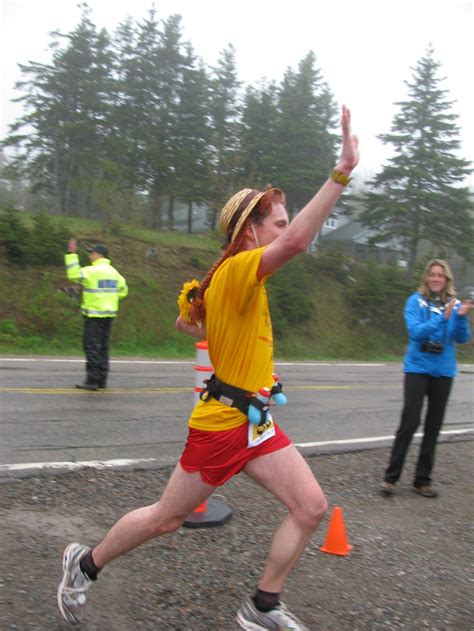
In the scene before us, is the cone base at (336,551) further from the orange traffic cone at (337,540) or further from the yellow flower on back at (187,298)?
the yellow flower on back at (187,298)

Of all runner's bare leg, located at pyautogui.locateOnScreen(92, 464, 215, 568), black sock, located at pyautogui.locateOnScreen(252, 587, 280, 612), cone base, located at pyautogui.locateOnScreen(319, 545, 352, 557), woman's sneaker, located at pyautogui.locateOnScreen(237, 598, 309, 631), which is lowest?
cone base, located at pyautogui.locateOnScreen(319, 545, 352, 557)

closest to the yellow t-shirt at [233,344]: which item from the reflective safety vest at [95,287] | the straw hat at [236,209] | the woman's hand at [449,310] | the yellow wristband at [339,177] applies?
the straw hat at [236,209]

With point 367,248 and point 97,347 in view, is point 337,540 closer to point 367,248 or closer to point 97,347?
point 97,347

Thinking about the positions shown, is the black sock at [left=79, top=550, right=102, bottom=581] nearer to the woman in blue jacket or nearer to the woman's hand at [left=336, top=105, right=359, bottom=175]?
the woman's hand at [left=336, top=105, right=359, bottom=175]

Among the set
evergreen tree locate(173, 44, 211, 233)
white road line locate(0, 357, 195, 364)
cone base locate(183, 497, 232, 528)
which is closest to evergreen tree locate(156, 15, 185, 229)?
evergreen tree locate(173, 44, 211, 233)

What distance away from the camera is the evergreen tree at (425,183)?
3634 centimetres

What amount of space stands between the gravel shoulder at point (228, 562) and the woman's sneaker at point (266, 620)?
334 millimetres

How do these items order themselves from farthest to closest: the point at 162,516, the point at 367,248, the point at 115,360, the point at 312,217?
the point at 367,248 < the point at 115,360 < the point at 162,516 < the point at 312,217

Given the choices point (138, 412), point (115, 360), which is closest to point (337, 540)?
point (138, 412)

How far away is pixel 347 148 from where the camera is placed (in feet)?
8.45

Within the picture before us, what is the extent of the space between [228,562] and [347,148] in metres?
2.67

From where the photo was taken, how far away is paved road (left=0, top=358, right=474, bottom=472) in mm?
6508

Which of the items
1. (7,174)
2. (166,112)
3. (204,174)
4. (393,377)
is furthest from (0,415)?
(166,112)

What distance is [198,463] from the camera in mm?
2945
